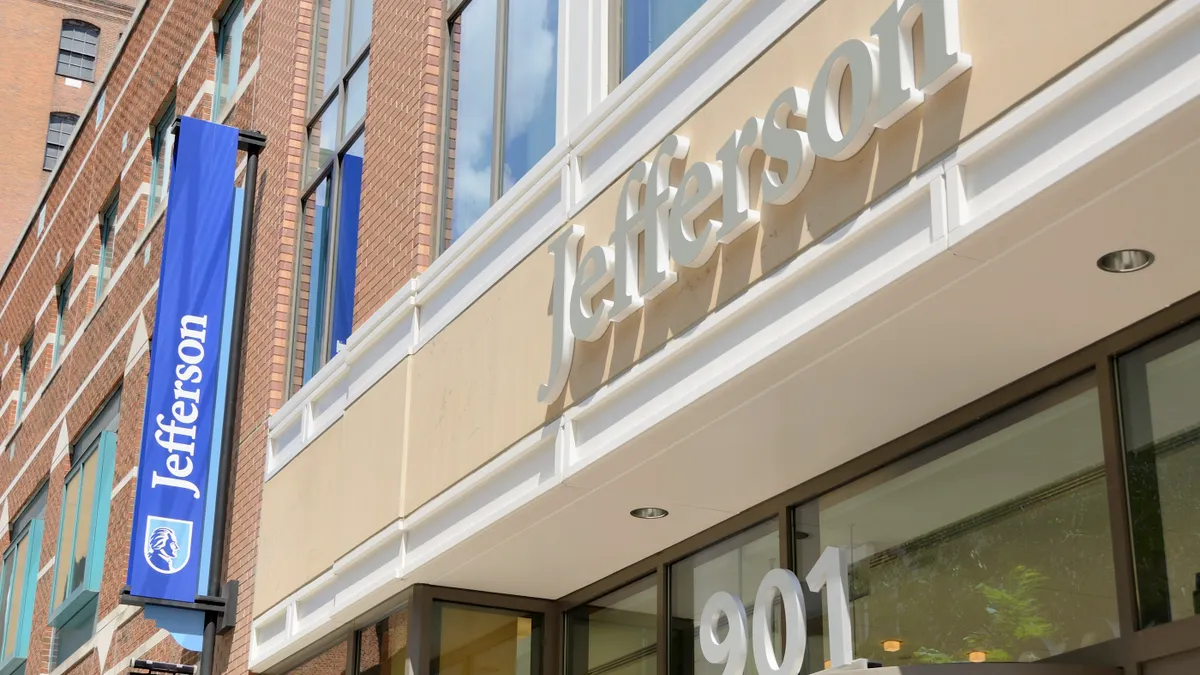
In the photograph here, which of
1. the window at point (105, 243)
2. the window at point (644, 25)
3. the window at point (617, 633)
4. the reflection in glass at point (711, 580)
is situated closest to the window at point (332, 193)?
the window at point (617, 633)

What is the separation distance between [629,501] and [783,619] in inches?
47.0

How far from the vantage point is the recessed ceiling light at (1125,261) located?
6359 mm

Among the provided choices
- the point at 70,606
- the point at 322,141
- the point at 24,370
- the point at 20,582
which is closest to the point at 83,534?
the point at 70,606

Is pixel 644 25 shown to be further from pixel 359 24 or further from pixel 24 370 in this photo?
pixel 24 370

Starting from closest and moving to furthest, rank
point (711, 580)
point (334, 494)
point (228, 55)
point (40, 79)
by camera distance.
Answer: point (711, 580)
point (334, 494)
point (228, 55)
point (40, 79)

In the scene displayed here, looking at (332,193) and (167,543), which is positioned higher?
(332,193)

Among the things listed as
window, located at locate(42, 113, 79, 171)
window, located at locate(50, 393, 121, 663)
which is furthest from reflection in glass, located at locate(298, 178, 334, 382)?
window, located at locate(42, 113, 79, 171)

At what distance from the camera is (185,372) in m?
14.8

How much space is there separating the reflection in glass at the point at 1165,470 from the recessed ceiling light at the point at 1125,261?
1.52 feet

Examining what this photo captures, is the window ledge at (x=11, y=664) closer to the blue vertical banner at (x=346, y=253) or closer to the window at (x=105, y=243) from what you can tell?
the window at (x=105, y=243)

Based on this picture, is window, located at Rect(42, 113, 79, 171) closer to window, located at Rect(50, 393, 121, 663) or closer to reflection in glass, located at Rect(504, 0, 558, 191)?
window, located at Rect(50, 393, 121, 663)

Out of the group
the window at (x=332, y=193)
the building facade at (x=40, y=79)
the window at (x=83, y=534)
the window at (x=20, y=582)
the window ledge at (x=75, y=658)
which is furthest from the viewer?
the building facade at (x=40, y=79)

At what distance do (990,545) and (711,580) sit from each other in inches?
97.1

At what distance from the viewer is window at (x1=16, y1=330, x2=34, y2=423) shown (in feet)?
90.4
